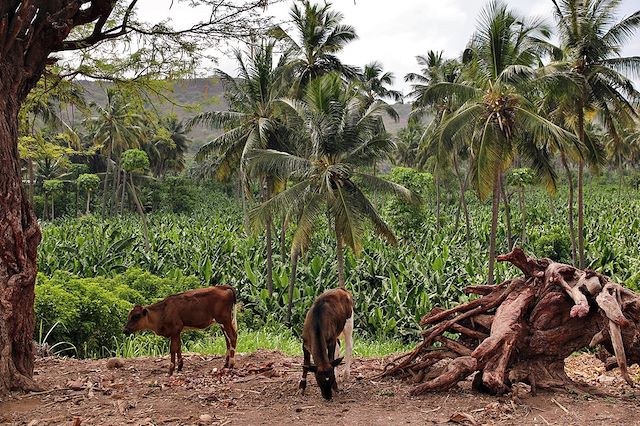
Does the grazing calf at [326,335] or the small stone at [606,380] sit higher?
the grazing calf at [326,335]

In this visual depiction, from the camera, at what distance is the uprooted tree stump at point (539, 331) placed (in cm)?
666

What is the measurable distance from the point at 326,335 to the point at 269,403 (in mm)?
1091

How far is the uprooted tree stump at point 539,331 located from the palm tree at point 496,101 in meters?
12.4

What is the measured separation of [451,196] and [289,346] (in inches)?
2004

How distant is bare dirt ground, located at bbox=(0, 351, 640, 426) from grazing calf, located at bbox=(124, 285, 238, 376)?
0.63 metres

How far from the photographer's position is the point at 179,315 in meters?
8.15

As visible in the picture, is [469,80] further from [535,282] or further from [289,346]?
[535,282]

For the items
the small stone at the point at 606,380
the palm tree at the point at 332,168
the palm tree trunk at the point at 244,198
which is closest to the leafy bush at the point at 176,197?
the palm tree trunk at the point at 244,198

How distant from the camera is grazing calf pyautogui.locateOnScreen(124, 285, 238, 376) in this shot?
811cm

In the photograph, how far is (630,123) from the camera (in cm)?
2516

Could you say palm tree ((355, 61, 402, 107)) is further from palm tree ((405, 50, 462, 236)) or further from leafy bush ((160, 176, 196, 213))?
leafy bush ((160, 176, 196, 213))

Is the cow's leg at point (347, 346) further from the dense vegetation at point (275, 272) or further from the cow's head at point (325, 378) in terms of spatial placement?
the dense vegetation at point (275, 272)

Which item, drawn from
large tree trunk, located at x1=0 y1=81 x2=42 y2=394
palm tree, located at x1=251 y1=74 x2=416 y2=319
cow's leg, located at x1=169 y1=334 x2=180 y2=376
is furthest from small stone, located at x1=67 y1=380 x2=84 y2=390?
palm tree, located at x1=251 y1=74 x2=416 y2=319

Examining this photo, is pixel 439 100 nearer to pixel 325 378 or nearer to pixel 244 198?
pixel 244 198
